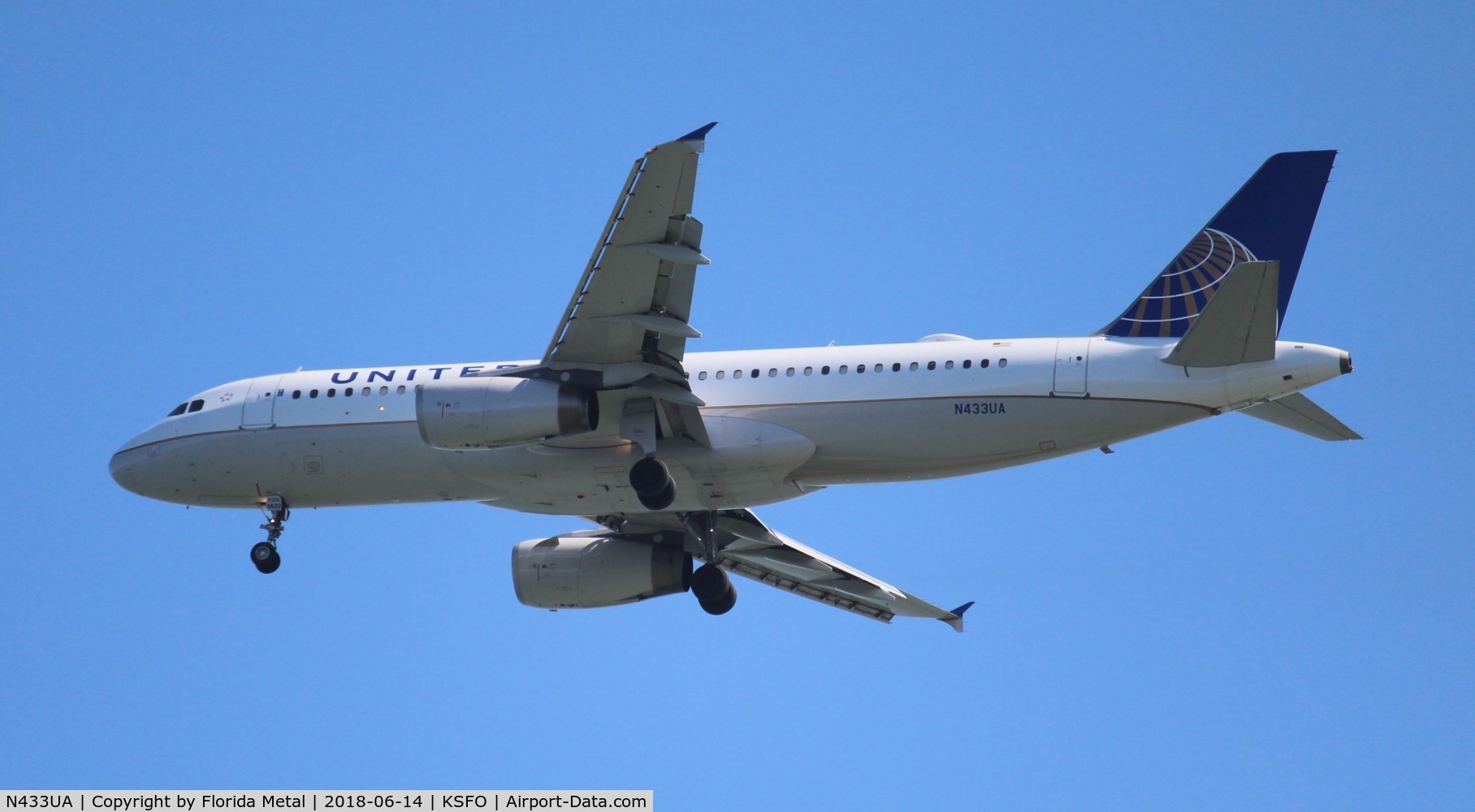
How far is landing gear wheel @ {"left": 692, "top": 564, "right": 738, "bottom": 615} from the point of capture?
27.6 meters

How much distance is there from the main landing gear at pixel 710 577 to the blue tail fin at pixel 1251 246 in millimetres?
7545

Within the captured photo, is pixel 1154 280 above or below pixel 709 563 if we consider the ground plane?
above

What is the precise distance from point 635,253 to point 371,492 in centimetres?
741

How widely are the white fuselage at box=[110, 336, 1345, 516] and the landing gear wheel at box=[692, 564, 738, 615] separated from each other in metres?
2.67

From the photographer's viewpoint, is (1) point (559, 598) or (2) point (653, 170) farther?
(1) point (559, 598)

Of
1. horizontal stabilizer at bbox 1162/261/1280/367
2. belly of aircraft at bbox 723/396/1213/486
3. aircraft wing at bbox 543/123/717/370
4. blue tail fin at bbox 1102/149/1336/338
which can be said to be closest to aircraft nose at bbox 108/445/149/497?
Answer: aircraft wing at bbox 543/123/717/370

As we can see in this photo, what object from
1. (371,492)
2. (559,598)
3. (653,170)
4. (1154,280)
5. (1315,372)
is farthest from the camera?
(559,598)

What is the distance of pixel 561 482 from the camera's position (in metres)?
24.5

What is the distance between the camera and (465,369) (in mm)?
25172

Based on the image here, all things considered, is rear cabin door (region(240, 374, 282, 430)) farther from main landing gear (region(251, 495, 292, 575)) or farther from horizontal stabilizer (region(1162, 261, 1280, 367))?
horizontal stabilizer (region(1162, 261, 1280, 367))

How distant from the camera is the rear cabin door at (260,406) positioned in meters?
26.4

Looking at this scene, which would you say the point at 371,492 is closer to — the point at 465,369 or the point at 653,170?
the point at 465,369

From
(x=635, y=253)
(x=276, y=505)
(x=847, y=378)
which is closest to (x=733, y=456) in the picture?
(x=847, y=378)

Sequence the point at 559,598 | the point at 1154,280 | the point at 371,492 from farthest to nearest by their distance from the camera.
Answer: the point at 559,598, the point at 371,492, the point at 1154,280
